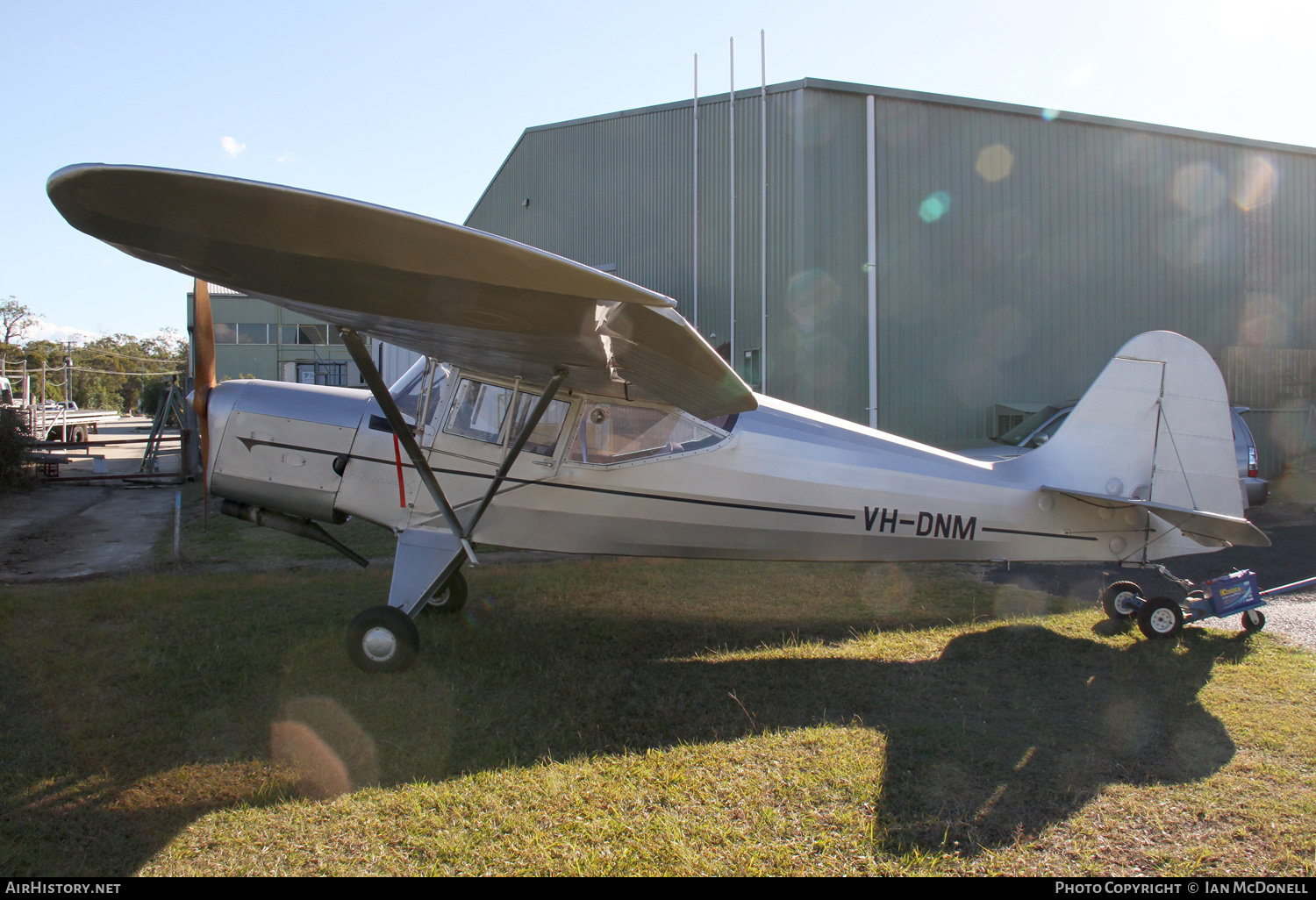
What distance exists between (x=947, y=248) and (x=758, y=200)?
3.36 meters

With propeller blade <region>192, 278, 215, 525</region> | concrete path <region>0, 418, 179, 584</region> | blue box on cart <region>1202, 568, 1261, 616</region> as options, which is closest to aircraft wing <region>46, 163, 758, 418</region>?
propeller blade <region>192, 278, 215, 525</region>

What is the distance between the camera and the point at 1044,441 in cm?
938

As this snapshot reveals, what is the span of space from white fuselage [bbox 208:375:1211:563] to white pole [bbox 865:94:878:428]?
688 centimetres

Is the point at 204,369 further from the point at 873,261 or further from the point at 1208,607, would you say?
the point at 873,261

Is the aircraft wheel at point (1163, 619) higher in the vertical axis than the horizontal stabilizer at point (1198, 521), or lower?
lower

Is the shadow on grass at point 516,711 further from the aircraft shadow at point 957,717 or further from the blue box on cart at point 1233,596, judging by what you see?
the blue box on cart at point 1233,596

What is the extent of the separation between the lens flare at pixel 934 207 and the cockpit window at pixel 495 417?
9.87 meters

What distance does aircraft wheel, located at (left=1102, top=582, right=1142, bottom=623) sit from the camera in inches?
223

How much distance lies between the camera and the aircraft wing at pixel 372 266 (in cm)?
254

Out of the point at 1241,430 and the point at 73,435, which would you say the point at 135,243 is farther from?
the point at 73,435

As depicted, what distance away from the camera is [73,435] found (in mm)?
32344

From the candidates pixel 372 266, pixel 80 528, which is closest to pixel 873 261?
→ pixel 372 266

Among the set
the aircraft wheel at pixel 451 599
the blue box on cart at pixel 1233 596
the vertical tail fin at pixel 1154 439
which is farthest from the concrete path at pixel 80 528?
the blue box on cart at pixel 1233 596

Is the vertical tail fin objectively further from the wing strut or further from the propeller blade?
the propeller blade
